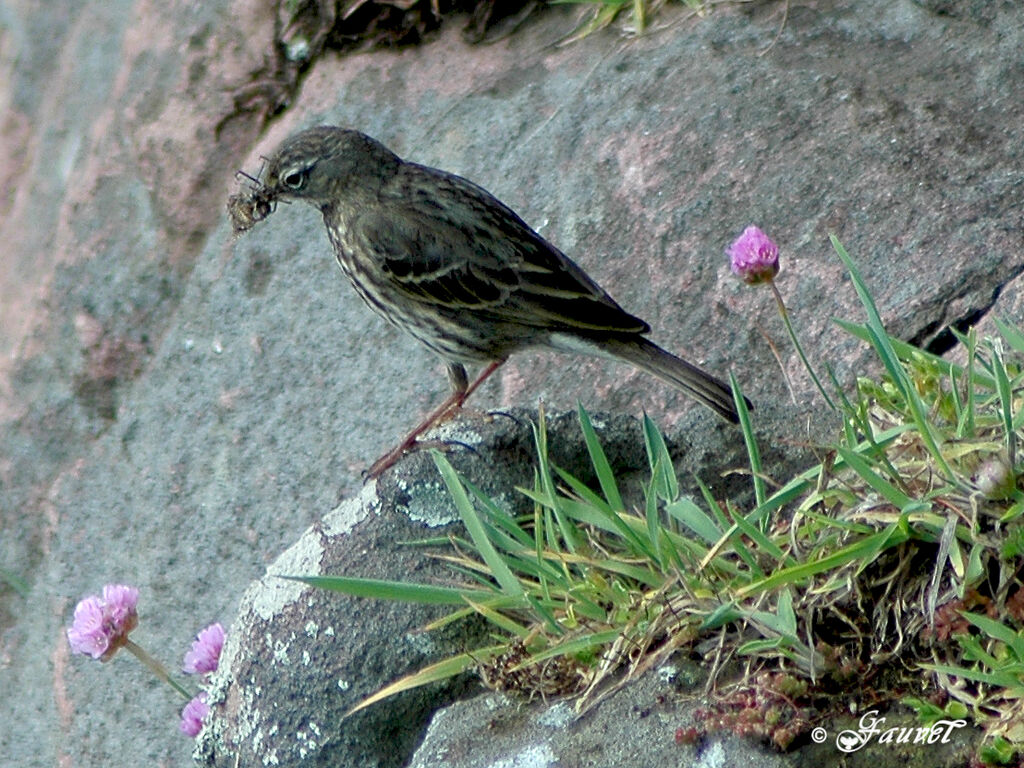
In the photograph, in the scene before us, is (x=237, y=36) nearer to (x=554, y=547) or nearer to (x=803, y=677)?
(x=554, y=547)

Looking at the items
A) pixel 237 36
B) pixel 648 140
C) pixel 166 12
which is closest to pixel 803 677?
pixel 648 140

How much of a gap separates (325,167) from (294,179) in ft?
0.42

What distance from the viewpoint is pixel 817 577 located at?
3250mm

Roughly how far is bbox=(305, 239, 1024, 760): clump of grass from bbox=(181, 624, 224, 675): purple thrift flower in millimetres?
835

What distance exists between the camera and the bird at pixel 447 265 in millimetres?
4859

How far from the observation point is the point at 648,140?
597 cm

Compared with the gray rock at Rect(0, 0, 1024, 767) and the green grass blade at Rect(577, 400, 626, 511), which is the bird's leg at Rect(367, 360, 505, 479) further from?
the green grass blade at Rect(577, 400, 626, 511)

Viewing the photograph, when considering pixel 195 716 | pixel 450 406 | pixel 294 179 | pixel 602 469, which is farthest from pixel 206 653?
pixel 294 179

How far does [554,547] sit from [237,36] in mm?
4809

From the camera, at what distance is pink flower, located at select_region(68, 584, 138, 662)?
160 inches

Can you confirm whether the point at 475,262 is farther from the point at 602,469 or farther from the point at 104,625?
the point at 104,625

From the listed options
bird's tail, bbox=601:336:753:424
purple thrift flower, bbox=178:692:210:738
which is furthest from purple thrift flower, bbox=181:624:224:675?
bird's tail, bbox=601:336:753:424

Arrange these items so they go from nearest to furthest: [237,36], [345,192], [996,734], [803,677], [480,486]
A: [996,734]
[803,677]
[480,486]
[345,192]
[237,36]

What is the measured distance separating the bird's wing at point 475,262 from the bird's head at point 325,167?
0.55ft
